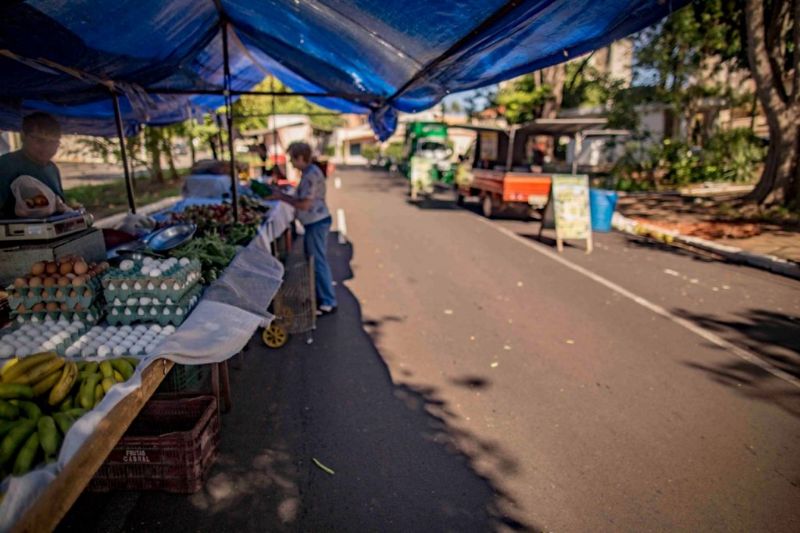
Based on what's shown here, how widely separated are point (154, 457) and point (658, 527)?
3.09 meters

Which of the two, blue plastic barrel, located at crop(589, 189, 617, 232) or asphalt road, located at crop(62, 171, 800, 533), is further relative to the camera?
blue plastic barrel, located at crop(589, 189, 617, 232)

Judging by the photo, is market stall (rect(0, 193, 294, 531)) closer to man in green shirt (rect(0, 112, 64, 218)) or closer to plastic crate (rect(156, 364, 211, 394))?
plastic crate (rect(156, 364, 211, 394))

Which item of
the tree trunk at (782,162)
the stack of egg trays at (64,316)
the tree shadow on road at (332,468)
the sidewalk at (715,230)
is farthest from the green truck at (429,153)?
the stack of egg trays at (64,316)

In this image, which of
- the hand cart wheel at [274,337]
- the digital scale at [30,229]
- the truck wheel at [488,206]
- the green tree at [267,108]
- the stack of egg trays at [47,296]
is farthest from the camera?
→ the truck wheel at [488,206]

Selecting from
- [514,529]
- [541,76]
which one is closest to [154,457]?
[514,529]

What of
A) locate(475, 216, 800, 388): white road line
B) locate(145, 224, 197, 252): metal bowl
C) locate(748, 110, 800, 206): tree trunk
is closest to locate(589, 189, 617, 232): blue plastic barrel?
locate(475, 216, 800, 388): white road line

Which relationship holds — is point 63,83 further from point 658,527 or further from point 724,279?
point 724,279

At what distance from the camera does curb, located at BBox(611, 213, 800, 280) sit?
8260mm

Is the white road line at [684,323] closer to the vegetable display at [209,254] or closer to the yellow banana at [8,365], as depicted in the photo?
the vegetable display at [209,254]

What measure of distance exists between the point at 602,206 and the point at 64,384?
37.8 ft

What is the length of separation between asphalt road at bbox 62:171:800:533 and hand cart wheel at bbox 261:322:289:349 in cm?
13

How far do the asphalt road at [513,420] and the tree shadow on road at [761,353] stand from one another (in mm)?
28

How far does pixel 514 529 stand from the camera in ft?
8.90

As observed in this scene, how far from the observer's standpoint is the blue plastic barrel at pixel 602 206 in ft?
37.3
